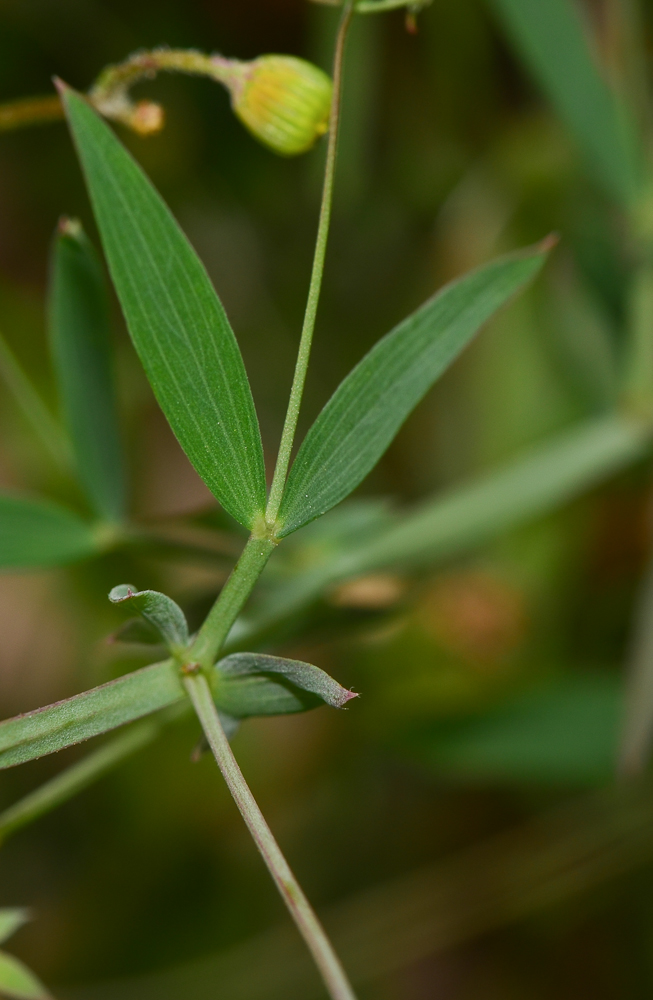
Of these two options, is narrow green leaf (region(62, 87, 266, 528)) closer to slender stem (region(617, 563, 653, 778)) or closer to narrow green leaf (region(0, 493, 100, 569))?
narrow green leaf (region(0, 493, 100, 569))

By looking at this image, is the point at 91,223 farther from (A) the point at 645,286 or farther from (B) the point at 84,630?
(A) the point at 645,286

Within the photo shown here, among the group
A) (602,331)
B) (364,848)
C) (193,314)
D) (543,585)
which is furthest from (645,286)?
(364,848)

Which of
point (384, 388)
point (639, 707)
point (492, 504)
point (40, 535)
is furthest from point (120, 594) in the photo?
point (639, 707)

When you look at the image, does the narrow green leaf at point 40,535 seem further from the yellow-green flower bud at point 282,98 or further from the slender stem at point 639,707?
the slender stem at point 639,707

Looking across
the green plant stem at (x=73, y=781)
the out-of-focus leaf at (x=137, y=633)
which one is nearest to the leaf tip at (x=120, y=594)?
the out-of-focus leaf at (x=137, y=633)

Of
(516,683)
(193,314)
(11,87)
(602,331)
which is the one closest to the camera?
(193,314)

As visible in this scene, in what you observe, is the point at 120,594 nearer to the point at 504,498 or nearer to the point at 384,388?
the point at 384,388

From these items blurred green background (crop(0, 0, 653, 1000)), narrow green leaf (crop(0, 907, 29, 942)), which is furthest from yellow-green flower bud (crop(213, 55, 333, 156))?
blurred green background (crop(0, 0, 653, 1000))
